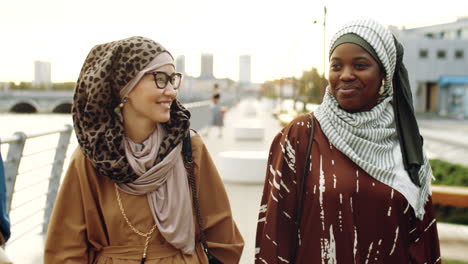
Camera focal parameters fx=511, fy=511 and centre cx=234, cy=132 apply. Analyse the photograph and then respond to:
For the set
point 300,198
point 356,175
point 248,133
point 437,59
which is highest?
point 437,59

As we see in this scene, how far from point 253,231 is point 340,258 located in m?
3.63

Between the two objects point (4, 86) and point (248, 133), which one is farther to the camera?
point (4, 86)

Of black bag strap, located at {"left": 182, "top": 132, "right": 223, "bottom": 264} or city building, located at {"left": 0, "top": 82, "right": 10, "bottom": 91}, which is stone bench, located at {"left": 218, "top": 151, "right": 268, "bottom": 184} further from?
city building, located at {"left": 0, "top": 82, "right": 10, "bottom": 91}

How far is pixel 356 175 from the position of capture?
2.27 m

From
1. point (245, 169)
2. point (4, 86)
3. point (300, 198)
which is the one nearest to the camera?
point (300, 198)

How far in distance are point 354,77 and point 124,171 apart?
3.56 ft

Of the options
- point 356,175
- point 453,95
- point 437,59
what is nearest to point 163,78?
point 356,175

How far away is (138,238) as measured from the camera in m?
2.28

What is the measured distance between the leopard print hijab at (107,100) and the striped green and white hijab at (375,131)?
0.78m

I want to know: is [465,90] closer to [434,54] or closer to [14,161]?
[434,54]

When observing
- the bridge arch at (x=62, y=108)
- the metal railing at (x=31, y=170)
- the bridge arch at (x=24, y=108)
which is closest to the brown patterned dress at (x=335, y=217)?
the metal railing at (x=31, y=170)

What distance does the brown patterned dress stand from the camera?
2250mm

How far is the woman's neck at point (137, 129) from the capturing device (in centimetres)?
232

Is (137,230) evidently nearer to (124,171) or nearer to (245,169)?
(124,171)
